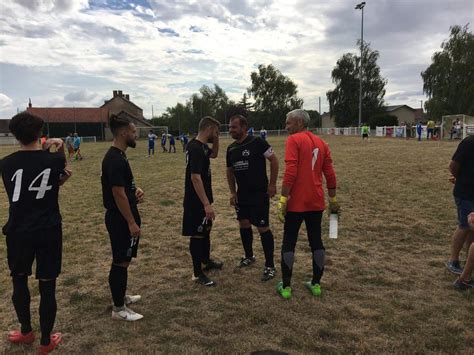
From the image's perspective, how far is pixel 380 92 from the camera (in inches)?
2345

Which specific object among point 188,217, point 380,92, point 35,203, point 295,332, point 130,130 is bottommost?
point 295,332

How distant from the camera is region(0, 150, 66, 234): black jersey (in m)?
2.84

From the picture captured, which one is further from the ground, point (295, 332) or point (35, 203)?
point (35, 203)

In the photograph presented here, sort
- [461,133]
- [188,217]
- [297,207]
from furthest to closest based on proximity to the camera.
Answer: [461,133], [188,217], [297,207]

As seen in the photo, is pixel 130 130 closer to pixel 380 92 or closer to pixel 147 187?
pixel 147 187

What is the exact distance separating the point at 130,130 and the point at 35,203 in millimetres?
987

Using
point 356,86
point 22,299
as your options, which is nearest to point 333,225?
point 22,299

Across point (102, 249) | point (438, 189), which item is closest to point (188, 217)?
point (102, 249)

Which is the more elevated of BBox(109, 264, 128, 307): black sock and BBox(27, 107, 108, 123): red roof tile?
BBox(27, 107, 108, 123): red roof tile

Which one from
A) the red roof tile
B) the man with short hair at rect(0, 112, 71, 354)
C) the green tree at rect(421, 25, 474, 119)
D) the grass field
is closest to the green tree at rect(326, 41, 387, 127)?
the green tree at rect(421, 25, 474, 119)

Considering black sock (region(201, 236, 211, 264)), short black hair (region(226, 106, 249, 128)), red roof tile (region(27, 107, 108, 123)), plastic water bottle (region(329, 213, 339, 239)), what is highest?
red roof tile (region(27, 107, 108, 123))

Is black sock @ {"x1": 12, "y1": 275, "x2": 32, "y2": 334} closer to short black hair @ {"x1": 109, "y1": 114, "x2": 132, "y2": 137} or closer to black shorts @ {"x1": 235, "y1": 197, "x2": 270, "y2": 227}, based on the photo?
short black hair @ {"x1": 109, "y1": 114, "x2": 132, "y2": 137}

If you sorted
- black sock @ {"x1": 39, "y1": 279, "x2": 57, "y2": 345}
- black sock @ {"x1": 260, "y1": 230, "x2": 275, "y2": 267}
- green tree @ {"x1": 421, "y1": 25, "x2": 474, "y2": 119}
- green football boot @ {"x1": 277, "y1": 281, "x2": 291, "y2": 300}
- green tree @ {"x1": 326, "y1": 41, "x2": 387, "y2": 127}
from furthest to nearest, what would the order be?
green tree @ {"x1": 326, "y1": 41, "x2": 387, "y2": 127} → green tree @ {"x1": 421, "y1": 25, "x2": 474, "y2": 119} → black sock @ {"x1": 260, "y1": 230, "x2": 275, "y2": 267} → green football boot @ {"x1": 277, "y1": 281, "x2": 291, "y2": 300} → black sock @ {"x1": 39, "y1": 279, "x2": 57, "y2": 345}

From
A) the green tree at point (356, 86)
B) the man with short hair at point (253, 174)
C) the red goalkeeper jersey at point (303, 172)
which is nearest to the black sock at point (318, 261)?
the red goalkeeper jersey at point (303, 172)
